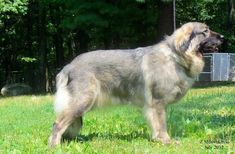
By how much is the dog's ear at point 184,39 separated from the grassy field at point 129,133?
1206mm

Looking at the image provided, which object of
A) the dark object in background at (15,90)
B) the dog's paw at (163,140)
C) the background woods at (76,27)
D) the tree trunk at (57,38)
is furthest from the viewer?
the tree trunk at (57,38)

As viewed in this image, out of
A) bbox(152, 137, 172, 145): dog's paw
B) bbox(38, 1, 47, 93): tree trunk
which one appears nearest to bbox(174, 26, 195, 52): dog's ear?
bbox(152, 137, 172, 145): dog's paw

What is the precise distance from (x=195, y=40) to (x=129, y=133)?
1.88 metres

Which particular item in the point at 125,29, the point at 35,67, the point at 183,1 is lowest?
the point at 35,67

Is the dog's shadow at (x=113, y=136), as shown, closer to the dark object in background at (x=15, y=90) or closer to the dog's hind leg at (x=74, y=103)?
the dog's hind leg at (x=74, y=103)

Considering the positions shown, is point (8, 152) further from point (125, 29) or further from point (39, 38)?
point (39, 38)

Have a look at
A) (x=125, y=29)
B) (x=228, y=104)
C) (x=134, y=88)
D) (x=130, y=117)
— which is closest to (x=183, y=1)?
(x=125, y=29)

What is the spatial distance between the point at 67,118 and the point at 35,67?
29.3 meters

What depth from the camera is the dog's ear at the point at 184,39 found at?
753cm

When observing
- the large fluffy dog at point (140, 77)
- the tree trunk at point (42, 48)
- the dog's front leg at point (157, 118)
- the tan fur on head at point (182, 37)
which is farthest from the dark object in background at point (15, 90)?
the tan fur on head at point (182, 37)

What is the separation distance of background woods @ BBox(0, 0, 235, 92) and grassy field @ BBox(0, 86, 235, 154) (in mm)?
13283

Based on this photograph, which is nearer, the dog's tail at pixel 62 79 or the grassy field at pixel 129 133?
the grassy field at pixel 129 133

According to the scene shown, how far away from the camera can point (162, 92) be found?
24.5 ft

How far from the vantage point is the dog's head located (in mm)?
7539
